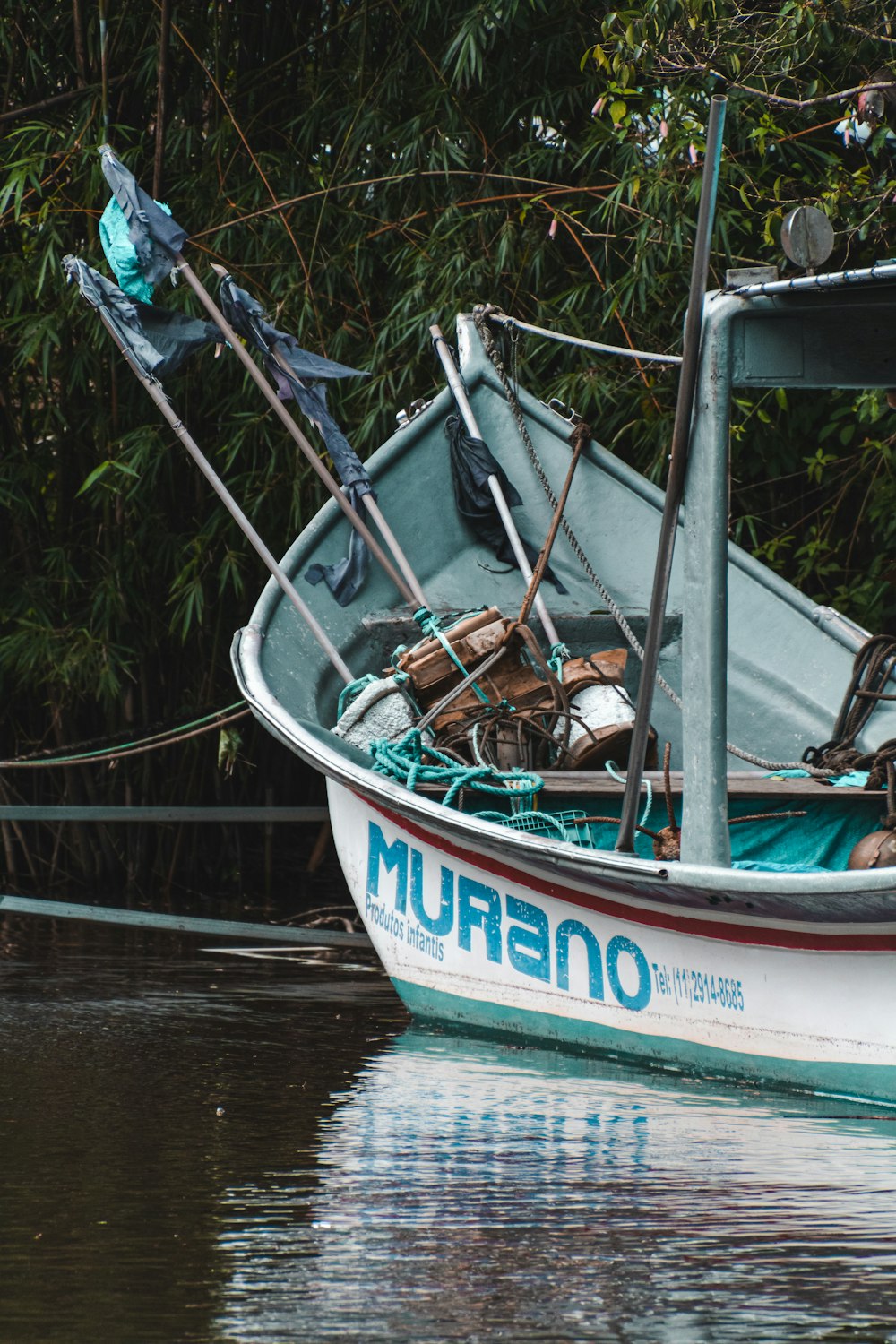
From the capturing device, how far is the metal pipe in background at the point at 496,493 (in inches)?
285

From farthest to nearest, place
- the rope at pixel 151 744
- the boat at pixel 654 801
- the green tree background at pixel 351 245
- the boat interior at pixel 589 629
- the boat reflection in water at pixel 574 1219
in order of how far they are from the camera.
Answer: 1. the rope at pixel 151 744
2. the green tree background at pixel 351 245
3. the boat interior at pixel 589 629
4. the boat at pixel 654 801
5. the boat reflection in water at pixel 574 1219

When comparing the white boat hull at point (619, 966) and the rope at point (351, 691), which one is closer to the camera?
the white boat hull at point (619, 966)

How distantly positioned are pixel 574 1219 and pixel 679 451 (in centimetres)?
192

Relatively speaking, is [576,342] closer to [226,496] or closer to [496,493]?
[496,493]

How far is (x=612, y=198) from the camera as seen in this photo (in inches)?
300

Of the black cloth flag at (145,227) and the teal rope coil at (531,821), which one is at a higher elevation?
the black cloth flag at (145,227)

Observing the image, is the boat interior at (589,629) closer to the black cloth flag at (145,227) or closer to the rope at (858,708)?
the rope at (858,708)

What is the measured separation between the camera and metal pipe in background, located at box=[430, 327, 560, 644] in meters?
7.23

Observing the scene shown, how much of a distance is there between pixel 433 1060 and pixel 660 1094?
32.8 inches

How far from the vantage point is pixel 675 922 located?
5188 millimetres

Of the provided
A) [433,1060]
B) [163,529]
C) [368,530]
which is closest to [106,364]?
[163,529]

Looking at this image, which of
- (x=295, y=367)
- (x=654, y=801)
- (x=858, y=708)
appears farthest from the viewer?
(x=295, y=367)

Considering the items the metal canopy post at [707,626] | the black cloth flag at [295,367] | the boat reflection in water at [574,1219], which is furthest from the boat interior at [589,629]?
the boat reflection in water at [574,1219]

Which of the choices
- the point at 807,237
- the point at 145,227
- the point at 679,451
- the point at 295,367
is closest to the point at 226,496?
the point at 295,367
